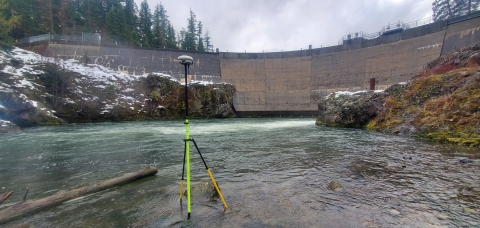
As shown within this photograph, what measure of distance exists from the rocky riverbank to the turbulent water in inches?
76.2

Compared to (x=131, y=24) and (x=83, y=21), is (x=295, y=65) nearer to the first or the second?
(x=131, y=24)

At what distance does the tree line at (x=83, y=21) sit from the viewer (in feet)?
116

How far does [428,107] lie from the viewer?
11.6 metres

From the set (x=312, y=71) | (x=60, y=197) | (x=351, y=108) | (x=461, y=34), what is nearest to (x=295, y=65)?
(x=312, y=71)

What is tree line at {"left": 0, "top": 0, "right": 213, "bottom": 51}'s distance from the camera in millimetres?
35287

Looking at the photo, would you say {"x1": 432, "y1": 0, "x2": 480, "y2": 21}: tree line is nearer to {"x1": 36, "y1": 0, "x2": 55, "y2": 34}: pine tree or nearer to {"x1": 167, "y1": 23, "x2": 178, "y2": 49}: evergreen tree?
{"x1": 167, "y1": 23, "x2": 178, "y2": 49}: evergreen tree

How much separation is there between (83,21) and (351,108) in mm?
53097

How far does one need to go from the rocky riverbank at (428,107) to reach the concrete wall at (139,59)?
24.1 metres

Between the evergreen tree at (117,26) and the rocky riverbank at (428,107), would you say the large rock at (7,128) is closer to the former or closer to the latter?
the rocky riverbank at (428,107)

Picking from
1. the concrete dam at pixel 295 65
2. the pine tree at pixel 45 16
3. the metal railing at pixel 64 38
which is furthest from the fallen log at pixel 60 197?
the pine tree at pixel 45 16

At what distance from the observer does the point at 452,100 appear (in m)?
10.7

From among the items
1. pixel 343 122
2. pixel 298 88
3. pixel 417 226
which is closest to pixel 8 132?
pixel 417 226

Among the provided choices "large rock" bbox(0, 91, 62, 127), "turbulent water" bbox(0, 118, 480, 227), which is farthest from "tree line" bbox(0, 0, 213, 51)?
"turbulent water" bbox(0, 118, 480, 227)

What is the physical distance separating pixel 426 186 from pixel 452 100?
357 inches
